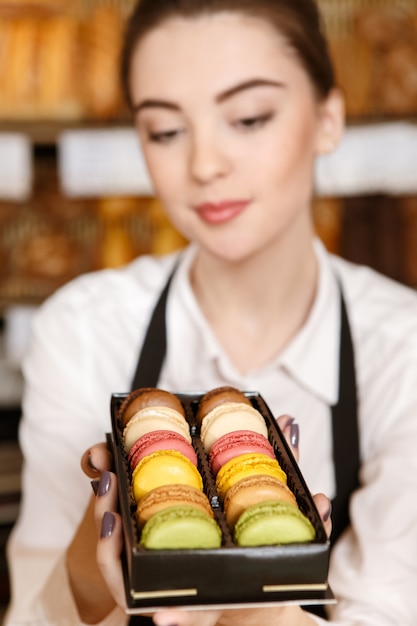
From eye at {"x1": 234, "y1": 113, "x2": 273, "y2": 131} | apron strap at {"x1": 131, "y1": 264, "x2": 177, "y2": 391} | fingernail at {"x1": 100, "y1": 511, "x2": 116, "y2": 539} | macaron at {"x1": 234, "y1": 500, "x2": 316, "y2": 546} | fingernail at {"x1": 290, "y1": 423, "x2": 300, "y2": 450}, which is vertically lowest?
apron strap at {"x1": 131, "y1": 264, "x2": 177, "y2": 391}

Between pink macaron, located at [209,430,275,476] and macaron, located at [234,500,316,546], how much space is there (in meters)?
0.12

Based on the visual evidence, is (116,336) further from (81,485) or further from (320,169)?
(320,169)

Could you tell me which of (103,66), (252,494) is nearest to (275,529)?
(252,494)

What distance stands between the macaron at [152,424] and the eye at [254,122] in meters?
0.53

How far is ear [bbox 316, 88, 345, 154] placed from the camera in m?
1.42

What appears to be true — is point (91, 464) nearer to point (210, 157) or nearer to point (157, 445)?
point (157, 445)

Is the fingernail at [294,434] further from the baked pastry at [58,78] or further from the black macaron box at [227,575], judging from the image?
the baked pastry at [58,78]

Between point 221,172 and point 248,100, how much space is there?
118mm

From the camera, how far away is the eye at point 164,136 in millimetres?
1281

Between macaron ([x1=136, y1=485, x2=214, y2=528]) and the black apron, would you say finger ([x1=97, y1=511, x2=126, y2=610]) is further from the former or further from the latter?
the black apron

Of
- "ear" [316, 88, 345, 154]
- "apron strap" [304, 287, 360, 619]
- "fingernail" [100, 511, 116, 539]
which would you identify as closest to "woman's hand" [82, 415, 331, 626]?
"fingernail" [100, 511, 116, 539]

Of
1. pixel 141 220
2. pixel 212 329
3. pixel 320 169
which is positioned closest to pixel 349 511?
pixel 212 329

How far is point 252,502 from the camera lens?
74 cm

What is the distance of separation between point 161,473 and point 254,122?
0.67m
